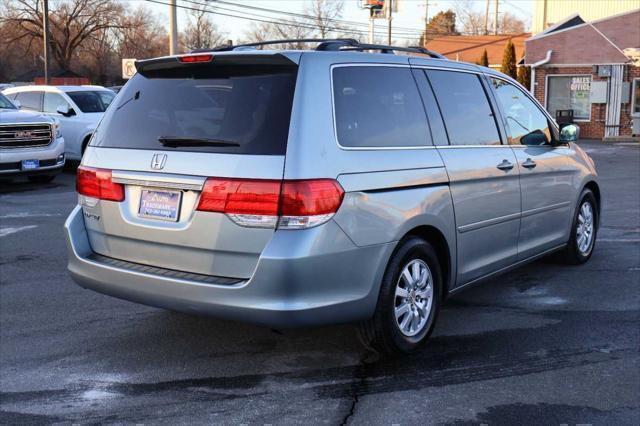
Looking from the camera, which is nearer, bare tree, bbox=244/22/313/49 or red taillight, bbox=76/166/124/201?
red taillight, bbox=76/166/124/201

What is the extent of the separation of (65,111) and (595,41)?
19687 millimetres

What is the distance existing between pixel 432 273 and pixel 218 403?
166 centimetres

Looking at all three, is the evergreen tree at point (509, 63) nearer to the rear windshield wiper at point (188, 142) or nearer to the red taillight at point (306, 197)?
the rear windshield wiper at point (188, 142)

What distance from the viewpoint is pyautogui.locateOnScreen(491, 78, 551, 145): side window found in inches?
231

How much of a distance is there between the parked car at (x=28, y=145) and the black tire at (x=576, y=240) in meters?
9.86

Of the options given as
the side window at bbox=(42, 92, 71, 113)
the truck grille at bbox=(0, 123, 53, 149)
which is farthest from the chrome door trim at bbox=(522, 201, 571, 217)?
the side window at bbox=(42, 92, 71, 113)

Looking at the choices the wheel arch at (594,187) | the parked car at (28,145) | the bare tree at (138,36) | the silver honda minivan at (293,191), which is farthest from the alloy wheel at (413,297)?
the bare tree at (138,36)

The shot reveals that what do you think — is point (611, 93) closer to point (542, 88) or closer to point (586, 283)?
point (542, 88)

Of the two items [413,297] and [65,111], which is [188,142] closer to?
[413,297]

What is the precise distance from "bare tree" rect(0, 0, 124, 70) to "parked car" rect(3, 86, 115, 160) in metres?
52.5

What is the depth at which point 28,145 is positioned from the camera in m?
13.3

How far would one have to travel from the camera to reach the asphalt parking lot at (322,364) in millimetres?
3922

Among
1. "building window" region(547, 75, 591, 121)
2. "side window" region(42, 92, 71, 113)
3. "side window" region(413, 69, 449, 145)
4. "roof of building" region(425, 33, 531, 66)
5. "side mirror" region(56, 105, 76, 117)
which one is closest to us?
"side window" region(413, 69, 449, 145)

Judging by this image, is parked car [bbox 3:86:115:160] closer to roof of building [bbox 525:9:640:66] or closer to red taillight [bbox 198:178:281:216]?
red taillight [bbox 198:178:281:216]
